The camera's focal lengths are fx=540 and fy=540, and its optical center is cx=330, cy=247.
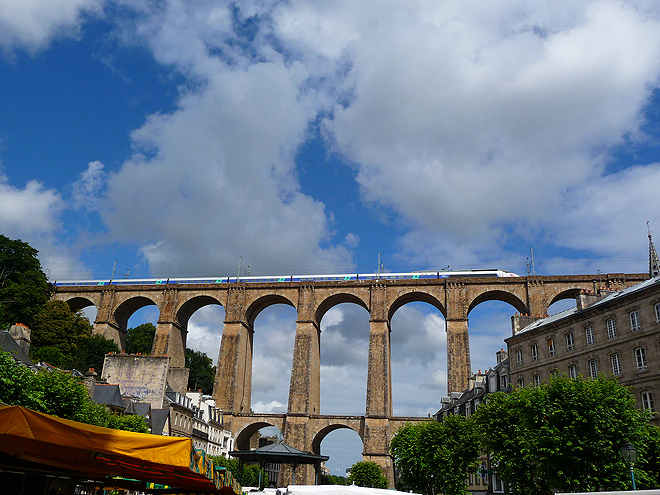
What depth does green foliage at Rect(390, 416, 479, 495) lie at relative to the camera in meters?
34.0

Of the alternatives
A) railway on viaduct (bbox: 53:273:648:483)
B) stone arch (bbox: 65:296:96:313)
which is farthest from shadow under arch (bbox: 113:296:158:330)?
stone arch (bbox: 65:296:96:313)

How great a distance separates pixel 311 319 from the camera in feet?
205

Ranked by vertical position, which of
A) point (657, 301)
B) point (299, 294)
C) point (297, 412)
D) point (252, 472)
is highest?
point (299, 294)

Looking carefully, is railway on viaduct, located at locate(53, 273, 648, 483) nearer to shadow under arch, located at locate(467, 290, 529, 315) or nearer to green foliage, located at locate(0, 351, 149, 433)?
shadow under arch, located at locate(467, 290, 529, 315)

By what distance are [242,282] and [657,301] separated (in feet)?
153

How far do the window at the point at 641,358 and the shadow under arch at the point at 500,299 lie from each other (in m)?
29.5

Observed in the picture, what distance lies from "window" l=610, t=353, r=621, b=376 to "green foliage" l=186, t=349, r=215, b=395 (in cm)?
6085

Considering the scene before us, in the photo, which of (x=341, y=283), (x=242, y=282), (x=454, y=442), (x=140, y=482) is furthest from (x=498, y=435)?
(x=242, y=282)

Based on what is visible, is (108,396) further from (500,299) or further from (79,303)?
(500,299)

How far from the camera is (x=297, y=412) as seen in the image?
57375 mm

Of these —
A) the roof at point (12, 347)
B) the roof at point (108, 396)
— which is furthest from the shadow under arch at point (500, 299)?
the roof at point (12, 347)

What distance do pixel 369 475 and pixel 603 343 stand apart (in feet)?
90.4

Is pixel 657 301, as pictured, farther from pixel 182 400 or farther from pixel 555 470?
pixel 182 400

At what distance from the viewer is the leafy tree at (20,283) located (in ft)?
192
